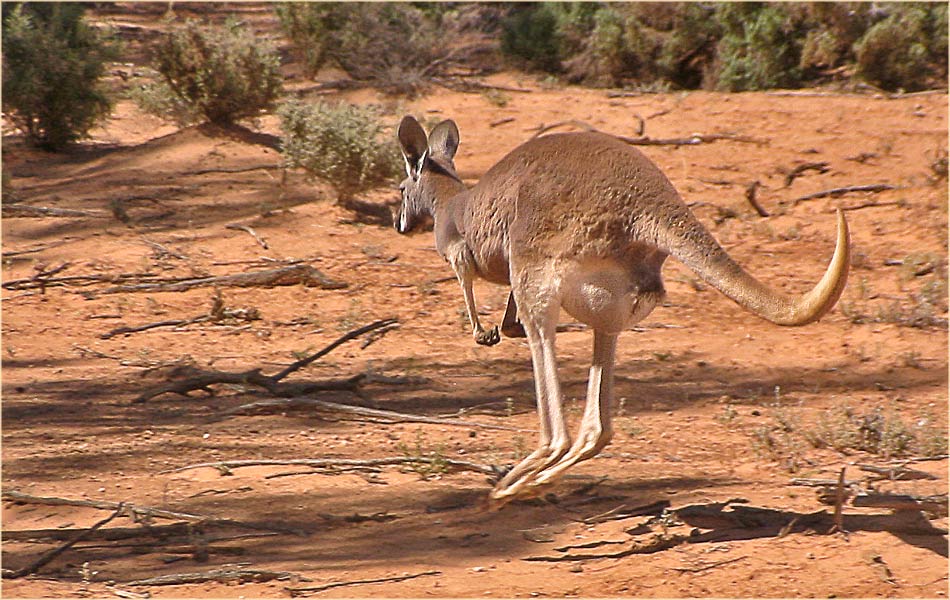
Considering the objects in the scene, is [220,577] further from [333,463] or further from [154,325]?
[154,325]

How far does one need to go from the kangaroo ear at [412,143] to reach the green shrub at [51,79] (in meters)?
7.47

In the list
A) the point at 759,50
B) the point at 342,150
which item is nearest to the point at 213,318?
the point at 342,150

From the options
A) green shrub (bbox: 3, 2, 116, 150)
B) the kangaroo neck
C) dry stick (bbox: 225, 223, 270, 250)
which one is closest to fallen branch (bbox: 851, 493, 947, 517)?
the kangaroo neck

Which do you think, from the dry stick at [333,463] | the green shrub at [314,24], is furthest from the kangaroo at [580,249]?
the green shrub at [314,24]

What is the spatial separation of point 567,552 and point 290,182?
773 cm

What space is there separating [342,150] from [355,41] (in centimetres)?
516

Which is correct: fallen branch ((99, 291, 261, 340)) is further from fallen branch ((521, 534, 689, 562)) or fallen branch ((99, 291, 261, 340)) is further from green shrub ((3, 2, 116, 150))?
green shrub ((3, 2, 116, 150))

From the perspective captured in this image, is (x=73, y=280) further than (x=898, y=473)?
Yes

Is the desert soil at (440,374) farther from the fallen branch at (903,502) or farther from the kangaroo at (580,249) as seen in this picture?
the kangaroo at (580,249)

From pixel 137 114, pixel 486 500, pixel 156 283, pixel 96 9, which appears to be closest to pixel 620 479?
pixel 486 500

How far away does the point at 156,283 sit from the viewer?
927cm

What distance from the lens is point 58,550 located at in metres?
4.88

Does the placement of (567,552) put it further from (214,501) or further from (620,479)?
(214,501)

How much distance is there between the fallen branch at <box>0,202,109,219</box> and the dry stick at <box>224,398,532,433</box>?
4763mm
